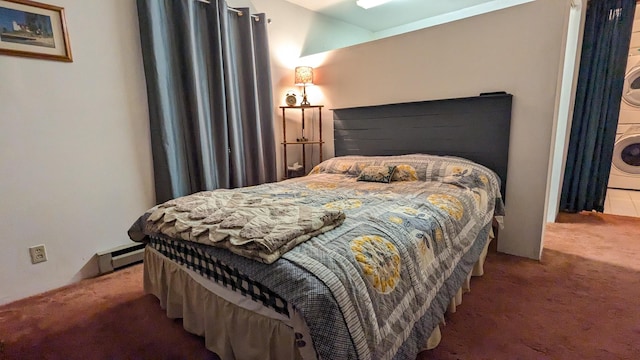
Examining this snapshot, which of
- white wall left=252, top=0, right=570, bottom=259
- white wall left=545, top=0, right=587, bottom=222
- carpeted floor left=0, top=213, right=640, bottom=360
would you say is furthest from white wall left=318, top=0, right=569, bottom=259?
carpeted floor left=0, top=213, right=640, bottom=360

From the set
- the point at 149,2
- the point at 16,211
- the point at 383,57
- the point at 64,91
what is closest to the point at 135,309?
the point at 16,211

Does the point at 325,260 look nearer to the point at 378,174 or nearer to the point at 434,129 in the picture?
the point at 378,174

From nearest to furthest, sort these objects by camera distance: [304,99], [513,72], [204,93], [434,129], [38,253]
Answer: [38,253] → [513,72] → [204,93] → [434,129] → [304,99]

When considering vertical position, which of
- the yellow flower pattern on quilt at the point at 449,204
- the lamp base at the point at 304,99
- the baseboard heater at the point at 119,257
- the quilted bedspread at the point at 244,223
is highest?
the lamp base at the point at 304,99

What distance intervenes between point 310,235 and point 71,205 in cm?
193

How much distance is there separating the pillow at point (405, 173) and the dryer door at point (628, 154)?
3.72 metres

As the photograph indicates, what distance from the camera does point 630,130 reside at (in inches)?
167

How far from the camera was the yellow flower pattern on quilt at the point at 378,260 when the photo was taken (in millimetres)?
1088

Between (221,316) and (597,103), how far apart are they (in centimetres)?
422

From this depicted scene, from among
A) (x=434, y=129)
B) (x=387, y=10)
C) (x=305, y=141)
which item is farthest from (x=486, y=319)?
(x=387, y=10)

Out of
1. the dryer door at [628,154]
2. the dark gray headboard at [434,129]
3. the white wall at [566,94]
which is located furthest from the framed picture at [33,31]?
the dryer door at [628,154]

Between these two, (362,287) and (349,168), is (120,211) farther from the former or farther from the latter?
(362,287)

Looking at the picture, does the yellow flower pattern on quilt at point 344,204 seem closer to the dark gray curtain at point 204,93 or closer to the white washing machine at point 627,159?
the dark gray curtain at point 204,93

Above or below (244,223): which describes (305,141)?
above
